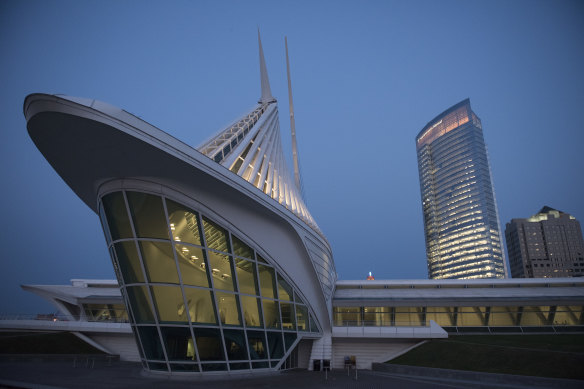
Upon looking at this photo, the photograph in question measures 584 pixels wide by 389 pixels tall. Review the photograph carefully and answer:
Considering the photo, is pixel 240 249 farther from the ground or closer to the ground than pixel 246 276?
farther from the ground

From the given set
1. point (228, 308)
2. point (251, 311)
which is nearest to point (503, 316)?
point (251, 311)

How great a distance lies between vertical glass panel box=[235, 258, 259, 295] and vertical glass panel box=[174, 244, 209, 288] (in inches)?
74.3

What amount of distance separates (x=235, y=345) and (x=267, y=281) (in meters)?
3.83

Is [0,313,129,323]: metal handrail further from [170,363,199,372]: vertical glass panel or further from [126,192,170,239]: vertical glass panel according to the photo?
[126,192,170,239]: vertical glass panel

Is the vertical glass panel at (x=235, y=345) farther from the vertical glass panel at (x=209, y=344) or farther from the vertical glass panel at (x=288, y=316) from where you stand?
the vertical glass panel at (x=288, y=316)

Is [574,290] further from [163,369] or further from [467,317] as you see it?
[163,369]

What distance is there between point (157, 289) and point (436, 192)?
154 meters

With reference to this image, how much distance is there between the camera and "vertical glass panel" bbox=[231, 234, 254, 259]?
776 inches

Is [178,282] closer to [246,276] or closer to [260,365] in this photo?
[246,276]

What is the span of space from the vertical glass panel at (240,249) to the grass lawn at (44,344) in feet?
67.0

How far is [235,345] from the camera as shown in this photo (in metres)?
19.2

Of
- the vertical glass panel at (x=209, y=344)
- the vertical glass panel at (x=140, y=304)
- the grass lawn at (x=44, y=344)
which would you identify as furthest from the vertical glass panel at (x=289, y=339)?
the grass lawn at (x=44, y=344)

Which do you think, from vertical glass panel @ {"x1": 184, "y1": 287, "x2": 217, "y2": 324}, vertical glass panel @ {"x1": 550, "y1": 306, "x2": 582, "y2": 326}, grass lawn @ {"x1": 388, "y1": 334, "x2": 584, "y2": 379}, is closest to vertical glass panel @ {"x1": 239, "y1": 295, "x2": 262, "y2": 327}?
vertical glass panel @ {"x1": 184, "y1": 287, "x2": 217, "y2": 324}

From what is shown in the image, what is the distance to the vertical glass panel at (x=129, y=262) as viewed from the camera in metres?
18.3
